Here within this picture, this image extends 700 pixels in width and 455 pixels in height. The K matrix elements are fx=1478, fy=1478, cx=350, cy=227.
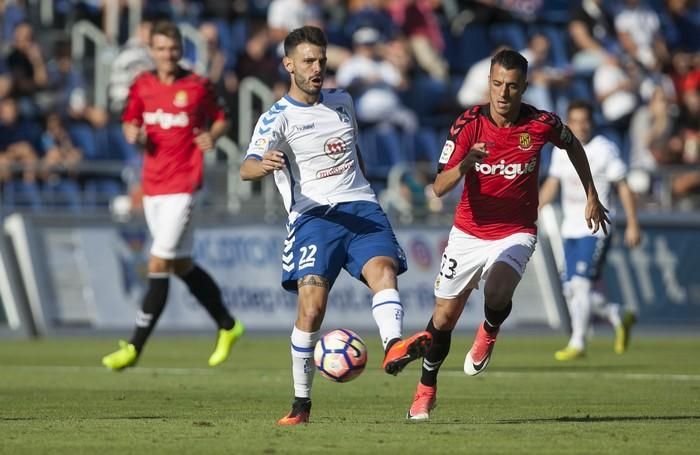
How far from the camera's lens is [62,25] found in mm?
23500

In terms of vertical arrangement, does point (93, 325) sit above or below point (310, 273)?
below

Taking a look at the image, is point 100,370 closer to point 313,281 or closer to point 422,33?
point 313,281

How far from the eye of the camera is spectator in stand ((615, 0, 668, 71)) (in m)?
26.8

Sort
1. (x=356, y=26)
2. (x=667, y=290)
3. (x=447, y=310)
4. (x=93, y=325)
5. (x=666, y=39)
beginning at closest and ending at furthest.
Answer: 1. (x=447, y=310)
2. (x=93, y=325)
3. (x=667, y=290)
4. (x=356, y=26)
5. (x=666, y=39)

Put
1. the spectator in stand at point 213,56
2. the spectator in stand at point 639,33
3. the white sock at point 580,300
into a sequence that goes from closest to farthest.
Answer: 1. the white sock at point 580,300
2. the spectator in stand at point 213,56
3. the spectator in stand at point 639,33

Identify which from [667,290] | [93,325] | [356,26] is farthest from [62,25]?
[667,290]

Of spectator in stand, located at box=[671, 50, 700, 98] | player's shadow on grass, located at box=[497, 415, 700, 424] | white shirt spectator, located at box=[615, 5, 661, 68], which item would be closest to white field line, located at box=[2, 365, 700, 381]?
player's shadow on grass, located at box=[497, 415, 700, 424]

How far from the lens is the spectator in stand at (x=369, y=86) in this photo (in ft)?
76.2

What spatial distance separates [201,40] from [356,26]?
302 cm

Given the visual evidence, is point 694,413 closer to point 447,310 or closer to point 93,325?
point 447,310

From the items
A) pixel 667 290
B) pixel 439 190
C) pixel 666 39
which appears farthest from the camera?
pixel 666 39

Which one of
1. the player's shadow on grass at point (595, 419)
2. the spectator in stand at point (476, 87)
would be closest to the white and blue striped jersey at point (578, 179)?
the player's shadow on grass at point (595, 419)

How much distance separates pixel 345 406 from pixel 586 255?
6376 mm

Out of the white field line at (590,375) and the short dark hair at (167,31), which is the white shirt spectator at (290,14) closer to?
the short dark hair at (167,31)
